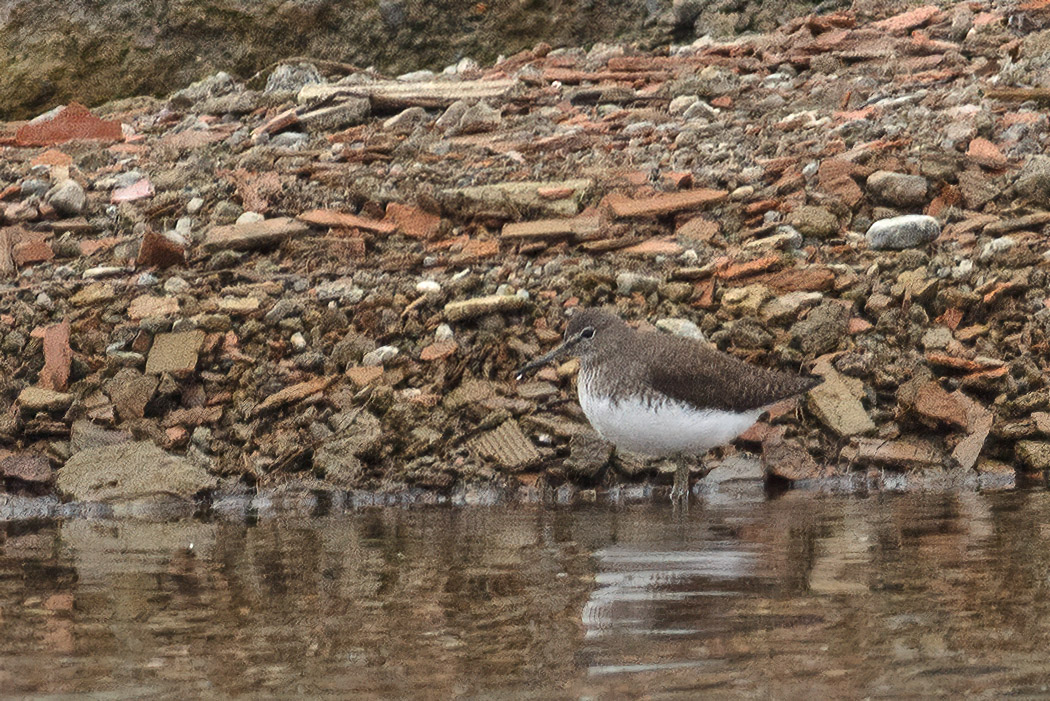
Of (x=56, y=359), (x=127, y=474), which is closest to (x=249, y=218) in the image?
Result: (x=56, y=359)

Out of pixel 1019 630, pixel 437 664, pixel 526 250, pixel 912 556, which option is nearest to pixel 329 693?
pixel 437 664

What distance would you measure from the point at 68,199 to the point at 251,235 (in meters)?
1.83

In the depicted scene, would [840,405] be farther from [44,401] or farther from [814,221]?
[44,401]

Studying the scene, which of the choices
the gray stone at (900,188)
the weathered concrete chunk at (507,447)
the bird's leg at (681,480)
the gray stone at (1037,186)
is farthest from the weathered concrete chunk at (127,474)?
the gray stone at (1037,186)

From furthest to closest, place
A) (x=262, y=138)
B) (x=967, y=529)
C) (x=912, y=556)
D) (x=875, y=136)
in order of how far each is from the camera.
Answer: (x=262, y=138)
(x=875, y=136)
(x=967, y=529)
(x=912, y=556)

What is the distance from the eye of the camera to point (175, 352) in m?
9.29

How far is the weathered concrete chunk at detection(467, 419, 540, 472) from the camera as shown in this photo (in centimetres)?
856

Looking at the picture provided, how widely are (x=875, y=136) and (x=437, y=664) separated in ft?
26.4

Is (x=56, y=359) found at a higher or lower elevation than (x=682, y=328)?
higher

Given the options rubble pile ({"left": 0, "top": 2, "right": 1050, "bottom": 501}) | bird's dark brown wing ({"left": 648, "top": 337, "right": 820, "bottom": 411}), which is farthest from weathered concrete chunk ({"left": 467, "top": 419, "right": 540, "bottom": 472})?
bird's dark brown wing ({"left": 648, "top": 337, "right": 820, "bottom": 411})

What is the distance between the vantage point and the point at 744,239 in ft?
33.5

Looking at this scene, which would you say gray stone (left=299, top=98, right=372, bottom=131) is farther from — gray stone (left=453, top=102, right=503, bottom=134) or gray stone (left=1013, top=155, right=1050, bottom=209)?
gray stone (left=1013, top=155, right=1050, bottom=209)

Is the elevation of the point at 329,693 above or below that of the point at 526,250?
below

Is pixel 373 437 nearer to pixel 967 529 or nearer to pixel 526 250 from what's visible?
pixel 526 250
